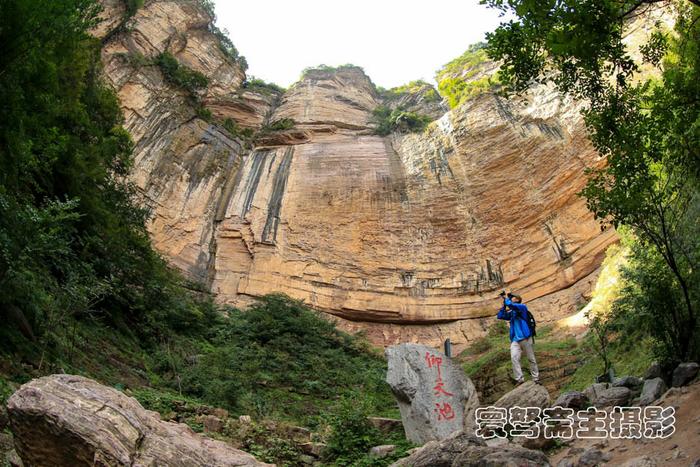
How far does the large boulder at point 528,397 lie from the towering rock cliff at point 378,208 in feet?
42.4

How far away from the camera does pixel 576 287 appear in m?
19.5

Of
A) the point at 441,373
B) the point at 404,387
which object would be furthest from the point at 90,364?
the point at 441,373

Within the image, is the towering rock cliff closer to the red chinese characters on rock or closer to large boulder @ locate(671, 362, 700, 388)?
the red chinese characters on rock

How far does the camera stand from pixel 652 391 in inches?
230

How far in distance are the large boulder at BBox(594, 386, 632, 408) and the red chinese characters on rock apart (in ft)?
7.31

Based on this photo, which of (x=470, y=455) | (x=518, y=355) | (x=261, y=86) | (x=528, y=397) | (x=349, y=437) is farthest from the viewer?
(x=261, y=86)

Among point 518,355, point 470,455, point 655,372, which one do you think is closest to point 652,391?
point 655,372

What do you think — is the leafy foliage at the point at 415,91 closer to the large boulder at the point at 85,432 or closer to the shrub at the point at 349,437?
the shrub at the point at 349,437

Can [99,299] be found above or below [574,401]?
above

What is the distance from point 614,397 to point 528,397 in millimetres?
1077

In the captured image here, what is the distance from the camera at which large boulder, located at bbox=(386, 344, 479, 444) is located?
7.73 metres

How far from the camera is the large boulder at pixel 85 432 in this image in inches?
140

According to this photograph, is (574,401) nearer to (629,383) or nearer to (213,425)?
(629,383)

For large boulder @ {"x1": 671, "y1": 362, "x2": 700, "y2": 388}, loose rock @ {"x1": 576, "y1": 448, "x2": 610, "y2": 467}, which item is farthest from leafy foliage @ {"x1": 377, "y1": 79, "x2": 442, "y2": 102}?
loose rock @ {"x1": 576, "y1": 448, "x2": 610, "y2": 467}
